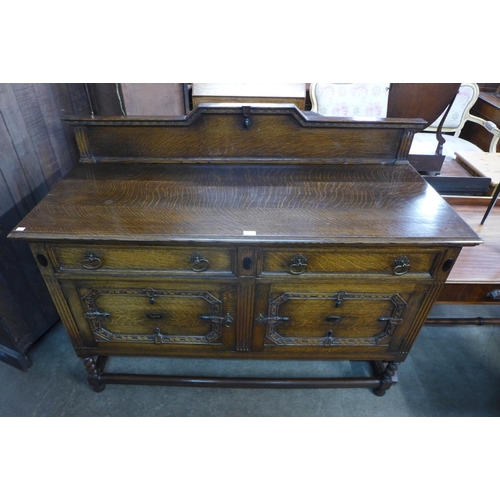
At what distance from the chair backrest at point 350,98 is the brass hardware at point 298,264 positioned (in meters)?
2.02

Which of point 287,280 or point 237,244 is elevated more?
point 237,244

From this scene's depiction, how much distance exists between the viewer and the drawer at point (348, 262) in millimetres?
1051

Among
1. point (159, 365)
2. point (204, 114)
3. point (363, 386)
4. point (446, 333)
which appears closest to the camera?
point (204, 114)

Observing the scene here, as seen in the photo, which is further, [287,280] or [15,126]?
[15,126]

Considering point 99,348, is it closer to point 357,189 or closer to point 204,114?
point 204,114

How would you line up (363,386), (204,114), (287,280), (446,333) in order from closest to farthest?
(287,280), (204,114), (363,386), (446,333)

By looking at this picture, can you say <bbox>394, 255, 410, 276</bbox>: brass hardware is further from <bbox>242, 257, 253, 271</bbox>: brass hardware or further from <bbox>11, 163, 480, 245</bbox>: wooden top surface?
<bbox>242, 257, 253, 271</bbox>: brass hardware

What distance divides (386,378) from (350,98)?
7.04ft

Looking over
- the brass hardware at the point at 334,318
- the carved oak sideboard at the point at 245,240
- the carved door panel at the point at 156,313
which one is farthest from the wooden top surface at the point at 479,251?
the carved door panel at the point at 156,313

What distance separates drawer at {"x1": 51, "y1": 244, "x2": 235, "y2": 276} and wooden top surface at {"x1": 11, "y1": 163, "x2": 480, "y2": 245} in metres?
0.07

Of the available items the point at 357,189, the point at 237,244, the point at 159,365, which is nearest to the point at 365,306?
the point at 357,189

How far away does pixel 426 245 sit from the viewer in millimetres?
1007

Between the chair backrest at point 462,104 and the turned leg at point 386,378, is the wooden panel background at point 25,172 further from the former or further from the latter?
the chair backrest at point 462,104

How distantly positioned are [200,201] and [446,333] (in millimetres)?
1544
